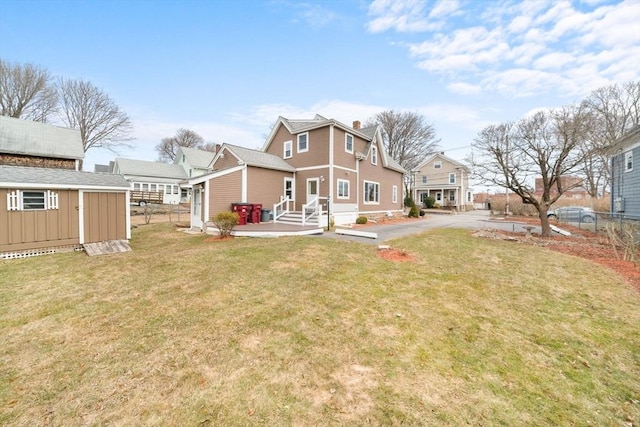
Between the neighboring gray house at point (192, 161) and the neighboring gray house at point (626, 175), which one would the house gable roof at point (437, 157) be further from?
the neighboring gray house at point (192, 161)

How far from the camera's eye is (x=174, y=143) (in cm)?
5322

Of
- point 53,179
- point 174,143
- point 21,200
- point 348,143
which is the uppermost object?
point 174,143

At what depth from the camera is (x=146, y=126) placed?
115 ft

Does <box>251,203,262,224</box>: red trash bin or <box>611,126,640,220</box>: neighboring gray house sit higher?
<box>611,126,640,220</box>: neighboring gray house

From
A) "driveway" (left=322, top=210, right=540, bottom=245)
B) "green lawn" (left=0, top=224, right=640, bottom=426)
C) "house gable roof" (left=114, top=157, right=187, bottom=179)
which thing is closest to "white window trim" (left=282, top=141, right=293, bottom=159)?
"driveway" (left=322, top=210, right=540, bottom=245)

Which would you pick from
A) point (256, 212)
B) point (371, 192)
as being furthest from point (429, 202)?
point (256, 212)

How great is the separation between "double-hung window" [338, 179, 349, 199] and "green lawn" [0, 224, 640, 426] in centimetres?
1051

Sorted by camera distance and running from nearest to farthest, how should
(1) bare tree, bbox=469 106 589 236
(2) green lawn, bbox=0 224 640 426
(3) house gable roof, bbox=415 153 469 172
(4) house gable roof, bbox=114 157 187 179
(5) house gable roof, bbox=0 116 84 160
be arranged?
(2) green lawn, bbox=0 224 640 426 → (1) bare tree, bbox=469 106 589 236 → (5) house gable roof, bbox=0 116 84 160 → (4) house gable roof, bbox=114 157 187 179 → (3) house gable roof, bbox=415 153 469 172

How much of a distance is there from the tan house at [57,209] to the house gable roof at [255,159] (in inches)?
237

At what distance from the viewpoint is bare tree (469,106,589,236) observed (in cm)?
1123

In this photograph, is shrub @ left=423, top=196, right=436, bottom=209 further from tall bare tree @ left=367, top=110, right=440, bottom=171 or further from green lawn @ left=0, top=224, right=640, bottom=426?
green lawn @ left=0, top=224, right=640, bottom=426

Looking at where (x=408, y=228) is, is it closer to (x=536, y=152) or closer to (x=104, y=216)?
(x=536, y=152)

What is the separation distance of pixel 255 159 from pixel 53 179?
8.93 m

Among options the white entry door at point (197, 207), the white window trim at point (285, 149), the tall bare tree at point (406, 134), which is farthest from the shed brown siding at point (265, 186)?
the tall bare tree at point (406, 134)
